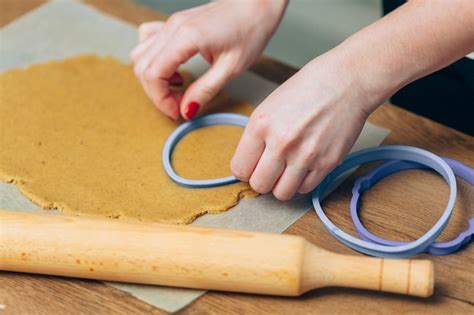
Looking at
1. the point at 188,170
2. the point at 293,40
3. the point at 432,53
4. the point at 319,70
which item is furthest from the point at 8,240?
the point at 293,40

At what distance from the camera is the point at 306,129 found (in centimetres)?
80

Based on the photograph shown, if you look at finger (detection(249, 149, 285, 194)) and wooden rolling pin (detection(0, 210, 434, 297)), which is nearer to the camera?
wooden rolling pin (detection(0, 210, 434, 297))

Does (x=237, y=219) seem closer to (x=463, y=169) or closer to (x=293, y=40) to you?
(x=463, y=169)

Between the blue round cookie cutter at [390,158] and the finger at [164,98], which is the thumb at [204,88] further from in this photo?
the blue round cookie cutter at [390,158]

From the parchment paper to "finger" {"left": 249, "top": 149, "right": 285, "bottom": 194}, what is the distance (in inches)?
1.2

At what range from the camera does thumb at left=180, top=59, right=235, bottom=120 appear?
1.01 m

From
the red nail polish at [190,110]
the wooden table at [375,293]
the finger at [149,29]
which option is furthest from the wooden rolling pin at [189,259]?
the finger at [149,29]

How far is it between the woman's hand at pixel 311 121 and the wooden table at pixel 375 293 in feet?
0.24

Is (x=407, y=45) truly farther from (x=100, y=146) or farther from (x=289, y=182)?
(x=100, y=146)

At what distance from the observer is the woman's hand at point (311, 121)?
0.80 metres

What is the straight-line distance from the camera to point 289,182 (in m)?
0.84

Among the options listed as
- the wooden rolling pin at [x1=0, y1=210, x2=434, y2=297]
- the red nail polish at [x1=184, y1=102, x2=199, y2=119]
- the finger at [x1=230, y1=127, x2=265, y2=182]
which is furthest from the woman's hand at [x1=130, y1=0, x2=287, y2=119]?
the wooden rolling pin at [x1=0, y1=210, x2=434, y2=297]

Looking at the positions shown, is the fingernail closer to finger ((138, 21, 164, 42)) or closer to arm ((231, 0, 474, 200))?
finger ((138, 21, 164, 42))

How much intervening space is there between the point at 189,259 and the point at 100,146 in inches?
11.4
